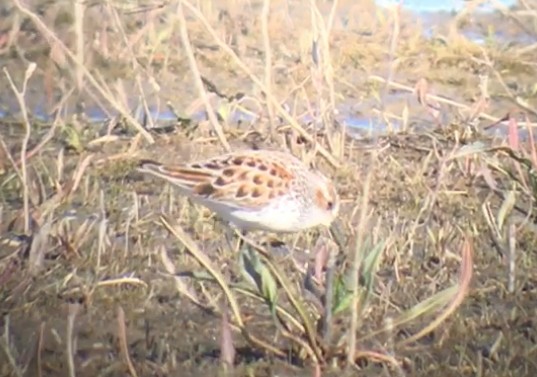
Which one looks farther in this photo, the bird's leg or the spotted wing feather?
the bird's leg

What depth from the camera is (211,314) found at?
4797 millimetres

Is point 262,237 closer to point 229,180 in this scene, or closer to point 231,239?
Result: point 231,239

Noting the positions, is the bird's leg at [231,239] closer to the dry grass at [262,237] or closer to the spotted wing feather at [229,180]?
the dry grass at [262,237]

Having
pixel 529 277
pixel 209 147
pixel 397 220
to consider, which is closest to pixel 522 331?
pixel 529 277

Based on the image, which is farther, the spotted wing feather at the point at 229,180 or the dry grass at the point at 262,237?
the spotted wing feather at the point at 229,180

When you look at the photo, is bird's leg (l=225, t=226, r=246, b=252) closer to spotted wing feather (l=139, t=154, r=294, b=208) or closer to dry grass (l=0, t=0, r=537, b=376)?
dry grass (l=0, t=0, r=537, b=376)

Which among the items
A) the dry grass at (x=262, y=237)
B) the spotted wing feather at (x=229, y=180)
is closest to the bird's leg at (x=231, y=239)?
the dry grass at (x=262, y=237)

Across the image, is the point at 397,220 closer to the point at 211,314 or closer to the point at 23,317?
the point at 211,314

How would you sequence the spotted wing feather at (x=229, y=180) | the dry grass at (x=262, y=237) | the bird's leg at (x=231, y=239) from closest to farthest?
the dry grass at (x=262, y=237)
the spotted wing feather at (x=229, y=180)
the bird's leg at (x=231, y=239)

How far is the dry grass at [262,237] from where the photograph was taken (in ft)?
14.5

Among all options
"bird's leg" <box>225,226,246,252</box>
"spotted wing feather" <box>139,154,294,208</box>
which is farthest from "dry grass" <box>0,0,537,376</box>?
"spotted wing feather" <box>139,154,294,208</box>

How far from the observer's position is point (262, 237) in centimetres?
579

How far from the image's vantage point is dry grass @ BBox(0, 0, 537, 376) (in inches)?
174

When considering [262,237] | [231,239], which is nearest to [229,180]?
[231,239]
